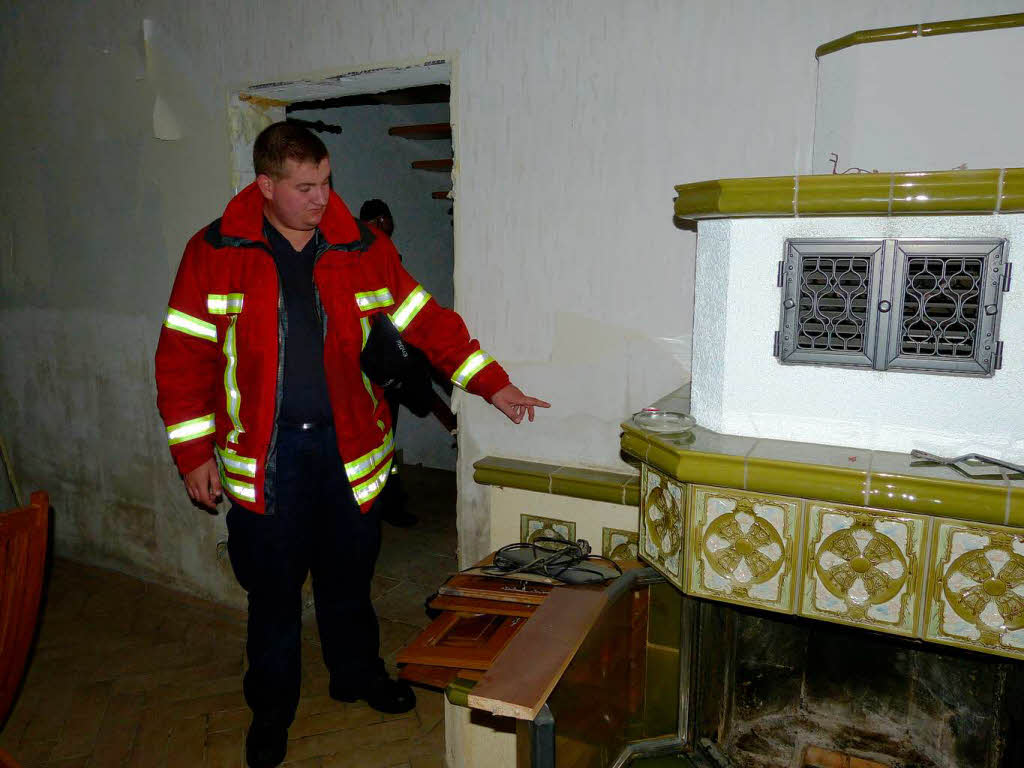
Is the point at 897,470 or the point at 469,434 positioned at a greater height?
the point at 897,470

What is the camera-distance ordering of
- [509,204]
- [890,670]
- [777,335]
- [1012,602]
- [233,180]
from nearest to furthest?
[1012,602] < [777,335] < [890,670] < [509,204] < [233,180]

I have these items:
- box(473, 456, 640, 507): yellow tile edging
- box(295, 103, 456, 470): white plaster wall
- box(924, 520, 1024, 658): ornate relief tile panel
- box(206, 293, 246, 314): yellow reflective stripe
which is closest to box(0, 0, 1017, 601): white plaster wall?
box(473, 456, 640, 507): yellow tile edging

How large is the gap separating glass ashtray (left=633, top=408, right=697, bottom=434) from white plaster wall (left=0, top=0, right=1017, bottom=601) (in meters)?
0.53

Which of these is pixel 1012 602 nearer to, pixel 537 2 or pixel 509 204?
pixel 509 204

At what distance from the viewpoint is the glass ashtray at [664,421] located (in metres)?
1.87

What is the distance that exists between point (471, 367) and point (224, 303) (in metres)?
0.87

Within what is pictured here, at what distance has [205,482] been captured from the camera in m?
2.65

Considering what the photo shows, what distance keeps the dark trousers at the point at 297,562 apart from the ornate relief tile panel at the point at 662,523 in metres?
1.16

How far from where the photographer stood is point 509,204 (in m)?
2.63

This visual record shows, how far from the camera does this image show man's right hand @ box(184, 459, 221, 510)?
264 centimetres

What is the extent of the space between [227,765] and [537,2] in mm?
2918

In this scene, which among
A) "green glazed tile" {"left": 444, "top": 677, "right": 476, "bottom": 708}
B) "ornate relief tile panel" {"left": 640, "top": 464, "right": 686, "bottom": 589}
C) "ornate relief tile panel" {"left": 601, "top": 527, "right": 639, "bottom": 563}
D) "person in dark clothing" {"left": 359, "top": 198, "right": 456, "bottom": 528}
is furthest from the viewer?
"person in dark clothing" {"left": 359, "top": 198, "right": 456, "bottom": 528}

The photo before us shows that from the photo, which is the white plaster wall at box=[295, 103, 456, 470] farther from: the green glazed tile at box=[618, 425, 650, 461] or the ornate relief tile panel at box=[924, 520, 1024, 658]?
the ornate relief tile panel at box=[924, 520, 1024, 658]

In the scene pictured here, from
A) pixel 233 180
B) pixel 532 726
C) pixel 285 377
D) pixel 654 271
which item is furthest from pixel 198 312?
pixel 532 726
